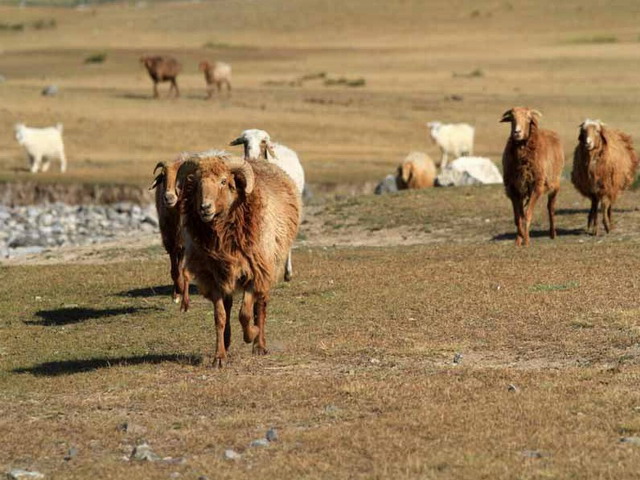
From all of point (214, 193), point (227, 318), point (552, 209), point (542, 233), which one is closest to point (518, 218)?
point (552, 209)

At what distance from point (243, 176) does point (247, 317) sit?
126 centimetres

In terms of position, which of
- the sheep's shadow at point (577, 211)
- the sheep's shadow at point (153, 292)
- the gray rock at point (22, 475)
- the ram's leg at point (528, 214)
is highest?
the gray rock at point (22, 475)

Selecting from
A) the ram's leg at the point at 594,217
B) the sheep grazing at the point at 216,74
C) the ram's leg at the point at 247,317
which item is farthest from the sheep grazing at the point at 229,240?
the sheep grazing at the point at 216,74

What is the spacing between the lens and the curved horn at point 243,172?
1160 cm

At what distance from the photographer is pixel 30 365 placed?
41.2 feet

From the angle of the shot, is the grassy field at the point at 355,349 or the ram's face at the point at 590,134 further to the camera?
the ram's face at the point at 590,134

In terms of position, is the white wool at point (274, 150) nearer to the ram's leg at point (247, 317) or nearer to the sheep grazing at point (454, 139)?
the ram's leg at point (247, 317)

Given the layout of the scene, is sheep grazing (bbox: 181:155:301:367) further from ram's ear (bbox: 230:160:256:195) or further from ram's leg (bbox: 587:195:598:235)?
ram's leg (bbox: 587:195:598:235)

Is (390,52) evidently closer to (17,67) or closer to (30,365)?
(17,67)

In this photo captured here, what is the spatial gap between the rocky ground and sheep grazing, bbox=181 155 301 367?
42.6ft

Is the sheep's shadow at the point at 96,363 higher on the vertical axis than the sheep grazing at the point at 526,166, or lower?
lower

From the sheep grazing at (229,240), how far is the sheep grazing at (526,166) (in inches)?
322

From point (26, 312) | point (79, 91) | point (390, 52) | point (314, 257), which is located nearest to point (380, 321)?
point (26, 312)

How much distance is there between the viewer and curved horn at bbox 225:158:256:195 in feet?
38.1
